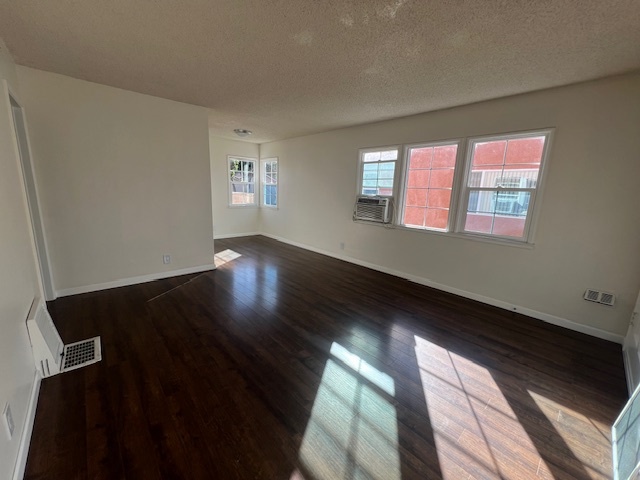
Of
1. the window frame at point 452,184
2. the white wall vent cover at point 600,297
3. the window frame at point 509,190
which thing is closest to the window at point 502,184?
the window frame at point 509,190

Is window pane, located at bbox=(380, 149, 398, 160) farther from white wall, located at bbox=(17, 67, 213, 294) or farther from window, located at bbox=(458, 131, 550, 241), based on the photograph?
white wall, located at bbox=(17, 67, 213, 294)

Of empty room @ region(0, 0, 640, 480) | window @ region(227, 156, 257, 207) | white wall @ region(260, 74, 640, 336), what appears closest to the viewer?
empty room @ region(0, 0, 640, 480)

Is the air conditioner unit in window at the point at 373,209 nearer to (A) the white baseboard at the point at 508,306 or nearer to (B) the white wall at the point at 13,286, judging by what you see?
(A) the white baseboard at the point at 508,306

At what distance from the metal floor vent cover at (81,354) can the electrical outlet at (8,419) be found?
2.68ft

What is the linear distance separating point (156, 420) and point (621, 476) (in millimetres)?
2529

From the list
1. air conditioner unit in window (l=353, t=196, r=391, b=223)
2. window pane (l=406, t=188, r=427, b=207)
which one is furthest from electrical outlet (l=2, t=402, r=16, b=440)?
window pane (l=406, t=188, r=427, b=207)

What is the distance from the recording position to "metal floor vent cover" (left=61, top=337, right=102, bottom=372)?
2.11 m

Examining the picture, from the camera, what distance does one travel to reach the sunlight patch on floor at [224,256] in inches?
194

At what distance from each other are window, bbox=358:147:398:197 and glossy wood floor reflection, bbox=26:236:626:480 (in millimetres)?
2185

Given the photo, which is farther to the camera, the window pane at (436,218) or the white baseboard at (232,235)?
the white baseboard at (232,235)

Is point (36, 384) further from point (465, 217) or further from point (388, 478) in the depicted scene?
point (465, 217)

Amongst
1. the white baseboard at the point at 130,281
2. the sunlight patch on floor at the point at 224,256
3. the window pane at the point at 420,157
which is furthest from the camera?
the sunlight patch on floor at the point at 224,256

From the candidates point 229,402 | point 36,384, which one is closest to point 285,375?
point 229,402

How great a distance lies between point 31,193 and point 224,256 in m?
2.86
